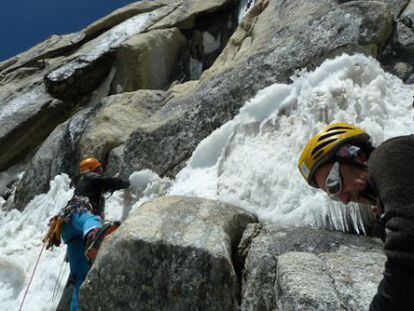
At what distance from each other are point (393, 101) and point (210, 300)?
348cm

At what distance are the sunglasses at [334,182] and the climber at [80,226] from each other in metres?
4.09

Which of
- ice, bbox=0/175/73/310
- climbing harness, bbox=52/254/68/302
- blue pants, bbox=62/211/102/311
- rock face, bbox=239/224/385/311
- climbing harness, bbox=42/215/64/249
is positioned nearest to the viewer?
rock face, bbox=239/224/385/311

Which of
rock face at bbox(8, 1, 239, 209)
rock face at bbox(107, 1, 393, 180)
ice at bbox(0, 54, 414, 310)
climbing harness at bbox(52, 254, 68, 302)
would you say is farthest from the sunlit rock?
climbing harness at bbox(52, 254, 68, 302)

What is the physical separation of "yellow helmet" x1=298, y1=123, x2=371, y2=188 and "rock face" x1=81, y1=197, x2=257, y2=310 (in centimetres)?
188

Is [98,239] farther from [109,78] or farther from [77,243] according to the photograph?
[109,78]

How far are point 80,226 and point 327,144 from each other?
4.73 m

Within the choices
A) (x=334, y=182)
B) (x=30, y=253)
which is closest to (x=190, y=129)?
(x=30, y=253)

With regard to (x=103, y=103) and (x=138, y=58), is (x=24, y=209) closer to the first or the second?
(x=103, y=103)

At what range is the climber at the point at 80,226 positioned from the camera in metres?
6.51

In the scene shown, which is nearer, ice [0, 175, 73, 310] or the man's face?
the man's face

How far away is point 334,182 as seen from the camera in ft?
8.64

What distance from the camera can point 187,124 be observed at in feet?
26.8

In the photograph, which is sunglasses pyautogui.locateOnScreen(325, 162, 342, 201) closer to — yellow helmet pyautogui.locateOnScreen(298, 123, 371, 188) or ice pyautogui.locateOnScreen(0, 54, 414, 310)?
yellow helmet pyautogui.locateOnScreen(298, 123, 371, 188)

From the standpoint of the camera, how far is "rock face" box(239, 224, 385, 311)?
3453 millimetres
